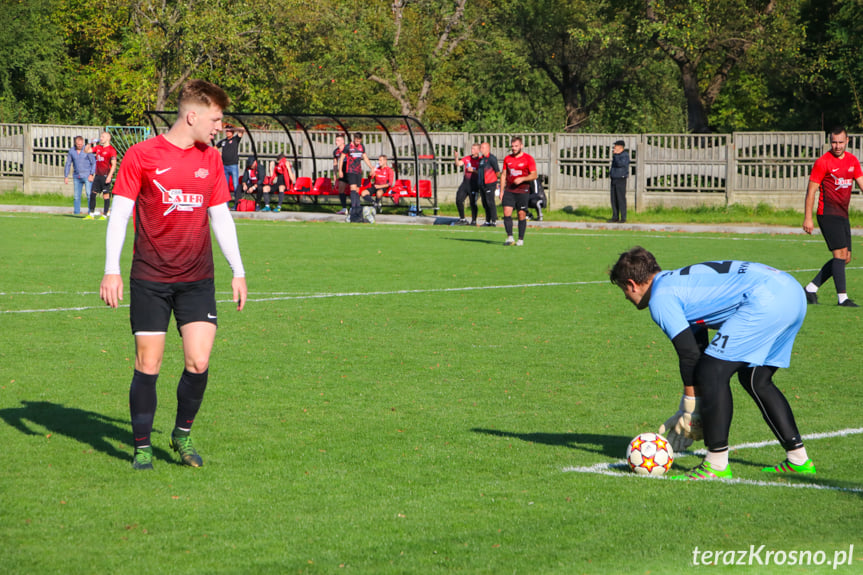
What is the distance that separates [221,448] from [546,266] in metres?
11.5

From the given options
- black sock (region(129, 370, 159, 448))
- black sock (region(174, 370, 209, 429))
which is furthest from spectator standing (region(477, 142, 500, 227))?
black sock (region(129, 370, 159, 448))

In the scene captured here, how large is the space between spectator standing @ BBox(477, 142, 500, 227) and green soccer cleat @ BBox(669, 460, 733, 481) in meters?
20.1

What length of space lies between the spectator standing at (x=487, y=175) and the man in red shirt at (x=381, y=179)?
3782 mm

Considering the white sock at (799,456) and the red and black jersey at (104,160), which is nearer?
the white sock at (799,456)

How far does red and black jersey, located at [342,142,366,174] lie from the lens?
26859mm

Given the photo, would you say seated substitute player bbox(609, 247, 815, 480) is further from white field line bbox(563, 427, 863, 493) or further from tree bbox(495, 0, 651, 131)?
tree bbox(495, 0, 651, 131)

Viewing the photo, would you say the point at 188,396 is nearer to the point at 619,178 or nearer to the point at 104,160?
the point at 619,178

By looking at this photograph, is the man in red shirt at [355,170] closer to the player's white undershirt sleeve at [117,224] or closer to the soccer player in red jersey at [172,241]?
the soccer player in red jersey at [172,241]

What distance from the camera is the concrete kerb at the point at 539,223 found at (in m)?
25.9

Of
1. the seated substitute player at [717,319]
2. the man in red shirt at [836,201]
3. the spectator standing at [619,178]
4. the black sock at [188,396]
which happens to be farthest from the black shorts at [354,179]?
the seated substitute player at [717,319]

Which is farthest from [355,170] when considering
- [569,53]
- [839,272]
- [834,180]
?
[569,53]

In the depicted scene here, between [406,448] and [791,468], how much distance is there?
2187mm

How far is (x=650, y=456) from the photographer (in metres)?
5.73

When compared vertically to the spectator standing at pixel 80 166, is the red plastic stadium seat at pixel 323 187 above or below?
below
